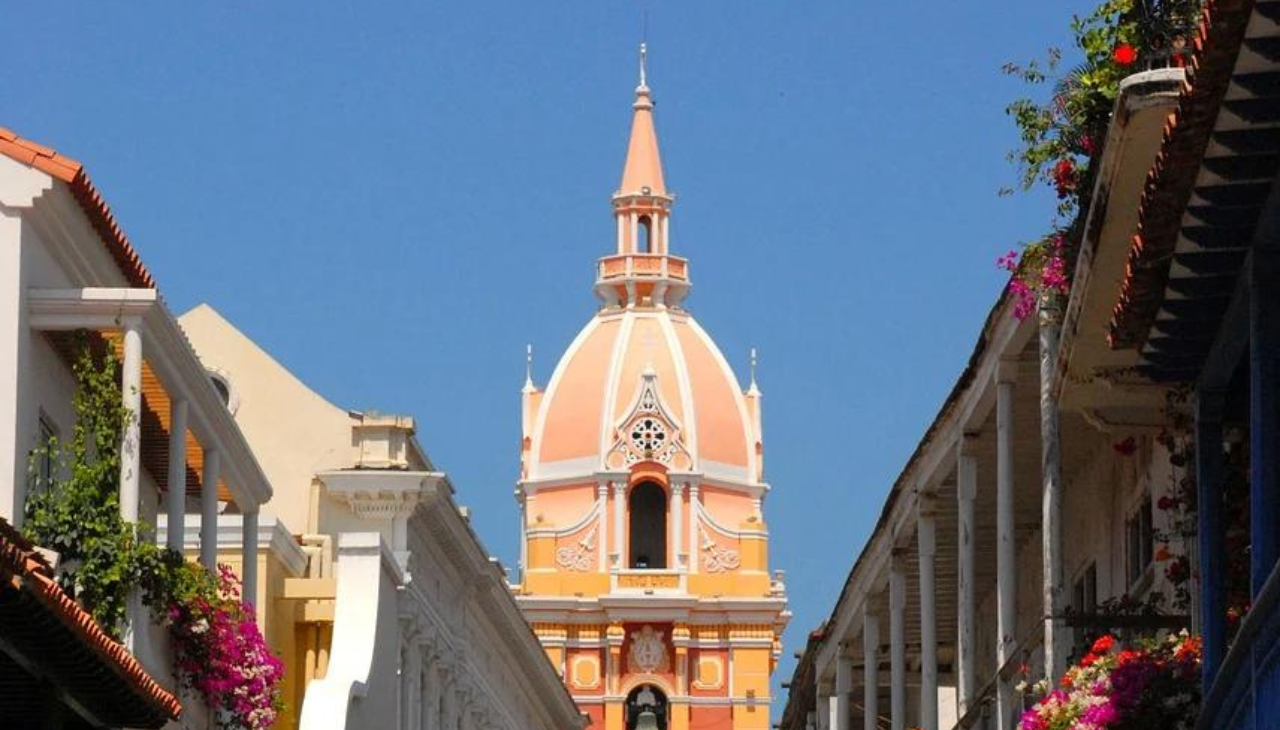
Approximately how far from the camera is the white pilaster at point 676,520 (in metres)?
95.2

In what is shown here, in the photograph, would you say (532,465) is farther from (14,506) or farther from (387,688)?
(14,506)

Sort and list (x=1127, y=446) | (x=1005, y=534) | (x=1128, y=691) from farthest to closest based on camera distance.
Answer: (x=1005, y=534), (x=1127, y=446), (x=1128, y=691)

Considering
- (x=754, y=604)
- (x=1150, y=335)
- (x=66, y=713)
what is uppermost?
(x=754, y=604)

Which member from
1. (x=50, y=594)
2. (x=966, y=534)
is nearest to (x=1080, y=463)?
(x=966, y=534)

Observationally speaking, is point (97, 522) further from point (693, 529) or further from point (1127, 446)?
point (693, 529)

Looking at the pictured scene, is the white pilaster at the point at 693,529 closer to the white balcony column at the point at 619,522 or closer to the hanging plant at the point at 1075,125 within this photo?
the white balcony column at the point at 619,522

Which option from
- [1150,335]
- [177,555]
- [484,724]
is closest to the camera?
[1150,335]

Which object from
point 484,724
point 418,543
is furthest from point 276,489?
point 484,724

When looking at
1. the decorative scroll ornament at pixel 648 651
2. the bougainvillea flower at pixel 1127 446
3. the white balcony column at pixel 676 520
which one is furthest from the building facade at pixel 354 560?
the white balcony column at pixel 676 520

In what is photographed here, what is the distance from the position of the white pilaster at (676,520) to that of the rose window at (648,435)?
41.5 inches

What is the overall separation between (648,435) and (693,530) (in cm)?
261

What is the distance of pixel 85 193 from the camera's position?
25062 millimetres

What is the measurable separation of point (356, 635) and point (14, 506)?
14.1 m

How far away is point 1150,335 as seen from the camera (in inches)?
669
